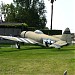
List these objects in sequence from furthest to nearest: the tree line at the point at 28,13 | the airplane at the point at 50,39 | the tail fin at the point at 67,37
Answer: the tree line at the point at 28,13
the tail fin at the point at 67,37
the airplane at the point at 50,39

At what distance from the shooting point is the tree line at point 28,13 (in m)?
88.2

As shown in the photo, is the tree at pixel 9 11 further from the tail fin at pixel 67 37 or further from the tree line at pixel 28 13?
the tail fin at pixel 67 37

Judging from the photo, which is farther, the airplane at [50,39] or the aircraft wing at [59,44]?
the airplane at [50,39]

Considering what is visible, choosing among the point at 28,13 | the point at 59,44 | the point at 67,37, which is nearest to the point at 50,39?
the point at 67,37

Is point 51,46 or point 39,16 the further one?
point 39,16

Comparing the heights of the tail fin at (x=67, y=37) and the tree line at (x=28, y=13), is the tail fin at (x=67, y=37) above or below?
below

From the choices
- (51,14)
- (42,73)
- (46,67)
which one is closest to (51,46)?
(46,67)

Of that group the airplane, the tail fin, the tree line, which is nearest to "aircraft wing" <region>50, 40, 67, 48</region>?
the airplane

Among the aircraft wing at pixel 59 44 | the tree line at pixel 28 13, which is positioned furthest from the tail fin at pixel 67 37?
the tree line at pixel 28 13

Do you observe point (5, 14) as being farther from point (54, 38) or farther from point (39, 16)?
point (54, 38)

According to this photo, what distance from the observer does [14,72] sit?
48.0ft

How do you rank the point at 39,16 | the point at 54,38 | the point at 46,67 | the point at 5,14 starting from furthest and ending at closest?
the point at 5,14, the point at 39,16, the point at 54,38, the point at 46,67

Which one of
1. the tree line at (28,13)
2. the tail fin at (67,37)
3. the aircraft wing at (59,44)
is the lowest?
the aircraft wing at (59,44)

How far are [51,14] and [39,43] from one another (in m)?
37.7
